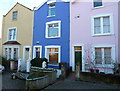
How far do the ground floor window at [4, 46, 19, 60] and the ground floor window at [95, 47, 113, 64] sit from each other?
451 inches

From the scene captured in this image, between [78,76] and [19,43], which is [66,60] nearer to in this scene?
[78,76]

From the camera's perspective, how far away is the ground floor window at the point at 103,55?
11.4 m

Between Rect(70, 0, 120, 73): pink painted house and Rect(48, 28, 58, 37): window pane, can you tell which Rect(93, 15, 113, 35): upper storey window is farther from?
Rect(48, 28, 58, 37): window pane

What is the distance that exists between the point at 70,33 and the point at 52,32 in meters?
2.59

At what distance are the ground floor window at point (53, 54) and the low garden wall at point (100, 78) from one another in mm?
4886

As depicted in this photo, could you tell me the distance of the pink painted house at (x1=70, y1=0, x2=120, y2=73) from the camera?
11.2 meters

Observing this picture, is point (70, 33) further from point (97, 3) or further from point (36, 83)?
point (36, 83)

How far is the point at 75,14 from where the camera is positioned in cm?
1320

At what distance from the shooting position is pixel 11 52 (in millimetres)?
17531

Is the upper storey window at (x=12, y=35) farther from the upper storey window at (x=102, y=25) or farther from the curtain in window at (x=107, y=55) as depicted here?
the curtain in window at (x=107, y=55)

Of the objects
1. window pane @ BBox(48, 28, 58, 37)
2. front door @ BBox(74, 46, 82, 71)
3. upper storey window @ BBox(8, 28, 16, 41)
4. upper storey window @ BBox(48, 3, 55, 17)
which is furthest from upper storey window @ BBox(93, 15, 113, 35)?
upper storey window @ BBox(8, 28, 16, 41)

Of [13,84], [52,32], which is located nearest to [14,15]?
[52,32]

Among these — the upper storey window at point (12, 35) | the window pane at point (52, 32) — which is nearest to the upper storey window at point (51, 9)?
the window pane at point (52, 32)

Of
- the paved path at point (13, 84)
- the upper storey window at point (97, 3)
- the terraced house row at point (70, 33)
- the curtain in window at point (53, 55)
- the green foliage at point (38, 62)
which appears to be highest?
the upper storey window at point (97, 3)
